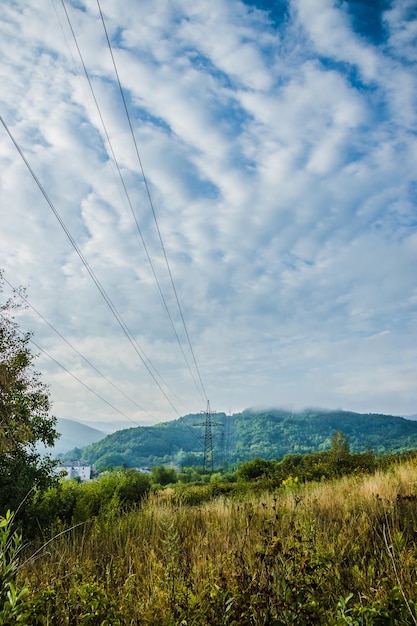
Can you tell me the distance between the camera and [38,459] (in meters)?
14.7

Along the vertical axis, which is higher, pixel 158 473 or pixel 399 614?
pixel 399 614

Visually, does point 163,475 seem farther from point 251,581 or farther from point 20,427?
point 251,581

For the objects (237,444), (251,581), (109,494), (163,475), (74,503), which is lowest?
(163,475)

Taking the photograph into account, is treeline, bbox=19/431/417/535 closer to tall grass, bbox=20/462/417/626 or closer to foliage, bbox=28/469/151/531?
foliage, bbox=28/469/151/531

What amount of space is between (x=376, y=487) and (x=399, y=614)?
19.4 feet

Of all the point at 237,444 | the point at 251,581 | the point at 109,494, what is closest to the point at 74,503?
the point at 109,494

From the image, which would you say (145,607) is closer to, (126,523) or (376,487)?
(126,523)

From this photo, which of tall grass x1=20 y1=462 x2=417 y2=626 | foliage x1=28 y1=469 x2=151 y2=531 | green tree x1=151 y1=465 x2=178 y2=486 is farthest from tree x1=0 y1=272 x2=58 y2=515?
green tree x1=151 y1=465 x2=178 y2=486

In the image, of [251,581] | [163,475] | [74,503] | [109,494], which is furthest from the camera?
[163,475]

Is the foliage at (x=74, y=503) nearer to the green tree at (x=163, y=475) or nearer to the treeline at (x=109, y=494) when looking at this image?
the treeline at (x=109, y=494)

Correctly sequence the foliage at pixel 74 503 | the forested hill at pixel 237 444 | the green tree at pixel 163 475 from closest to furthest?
the foliage at pixel 74 503
the green tree at pixel 163 475
the forested hill at pixel 237 444

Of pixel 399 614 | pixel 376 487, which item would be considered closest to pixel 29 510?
pixel 376 487

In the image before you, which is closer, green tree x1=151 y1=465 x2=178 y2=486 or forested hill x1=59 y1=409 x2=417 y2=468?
green tree x1=151 y1=465 x2=178 y2=486

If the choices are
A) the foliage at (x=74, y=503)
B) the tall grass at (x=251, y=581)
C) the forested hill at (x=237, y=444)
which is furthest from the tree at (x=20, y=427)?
the forested hill at (x=237, y=444)
